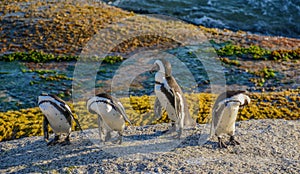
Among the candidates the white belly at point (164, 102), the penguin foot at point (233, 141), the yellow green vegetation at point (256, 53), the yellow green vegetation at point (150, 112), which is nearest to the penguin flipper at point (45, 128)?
the yellow green vegetation at point (150, 112)

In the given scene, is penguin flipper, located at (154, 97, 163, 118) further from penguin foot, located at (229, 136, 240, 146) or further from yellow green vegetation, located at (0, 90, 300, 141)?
penguin foot, located at (229, 136, 240, 146)

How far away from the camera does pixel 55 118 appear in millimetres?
8398

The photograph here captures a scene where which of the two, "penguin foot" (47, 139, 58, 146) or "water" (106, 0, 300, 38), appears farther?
"water" (106, 0, 300, 38)

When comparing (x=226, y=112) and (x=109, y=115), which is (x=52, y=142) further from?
(x=226, y=112)

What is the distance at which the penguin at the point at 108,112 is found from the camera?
8.10 m

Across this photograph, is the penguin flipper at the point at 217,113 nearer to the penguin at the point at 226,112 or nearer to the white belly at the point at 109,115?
the penguin at the point at 226,112

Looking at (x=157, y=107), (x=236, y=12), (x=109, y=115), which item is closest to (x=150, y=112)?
(x=157, y=107)

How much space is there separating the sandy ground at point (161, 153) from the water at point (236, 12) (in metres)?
14.1

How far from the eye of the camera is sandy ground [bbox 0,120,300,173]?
288 inches

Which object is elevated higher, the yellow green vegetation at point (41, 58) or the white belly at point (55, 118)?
the yellow green vegetation at point (41, 58)

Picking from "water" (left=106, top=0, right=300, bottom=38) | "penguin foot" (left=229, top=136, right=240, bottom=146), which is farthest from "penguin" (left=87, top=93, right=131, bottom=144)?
"water" (left=106, top=0, right=300, bottom=38)

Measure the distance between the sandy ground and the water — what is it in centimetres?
1405

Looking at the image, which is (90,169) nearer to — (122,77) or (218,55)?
(122,77)

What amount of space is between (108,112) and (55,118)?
105cm
